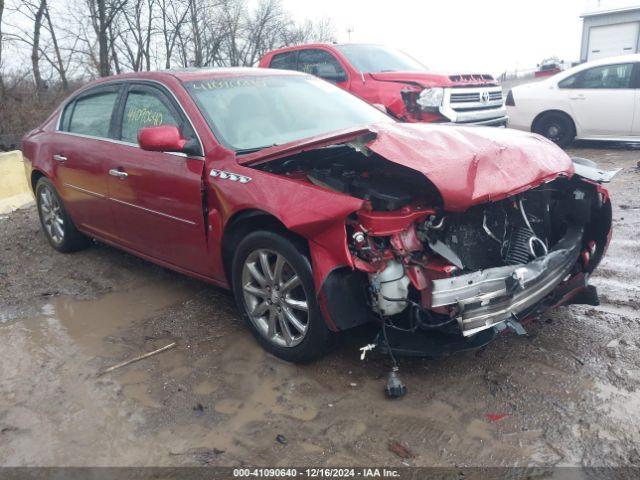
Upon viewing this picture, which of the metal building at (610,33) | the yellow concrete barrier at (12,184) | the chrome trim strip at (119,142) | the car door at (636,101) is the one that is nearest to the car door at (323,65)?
the chrome trim strip at (119,142)

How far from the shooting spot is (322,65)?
8859 millimetres

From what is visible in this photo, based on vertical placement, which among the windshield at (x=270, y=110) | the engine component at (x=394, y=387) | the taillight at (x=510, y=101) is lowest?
the engine component at (x=394, y=387)

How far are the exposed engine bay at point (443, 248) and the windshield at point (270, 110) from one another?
57cm

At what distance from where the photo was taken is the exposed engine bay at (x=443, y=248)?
2805mm

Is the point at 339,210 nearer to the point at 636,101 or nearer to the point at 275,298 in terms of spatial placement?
the point at 275,298

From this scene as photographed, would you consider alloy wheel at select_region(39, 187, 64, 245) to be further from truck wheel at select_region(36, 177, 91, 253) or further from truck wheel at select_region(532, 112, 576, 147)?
truck wheel at select_region(532, 112, 576, 147)

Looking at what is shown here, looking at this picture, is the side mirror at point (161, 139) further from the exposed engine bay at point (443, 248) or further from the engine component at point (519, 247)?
the engine component at point (519, 247)

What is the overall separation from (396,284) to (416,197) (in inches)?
20.1

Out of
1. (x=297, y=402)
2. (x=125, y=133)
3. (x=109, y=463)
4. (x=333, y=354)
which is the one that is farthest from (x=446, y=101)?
(x=109, y=463)

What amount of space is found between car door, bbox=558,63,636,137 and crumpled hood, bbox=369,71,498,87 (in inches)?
91.9

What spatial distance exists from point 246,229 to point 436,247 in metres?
1.20

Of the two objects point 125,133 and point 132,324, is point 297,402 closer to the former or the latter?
point 132,324

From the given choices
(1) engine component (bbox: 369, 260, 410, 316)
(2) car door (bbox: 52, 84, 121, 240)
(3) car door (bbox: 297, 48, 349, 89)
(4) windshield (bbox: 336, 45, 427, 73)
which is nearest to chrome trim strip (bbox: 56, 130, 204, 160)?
(2) car door (bbox: 52, 84, 121, 240)

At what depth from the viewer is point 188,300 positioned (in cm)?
445
